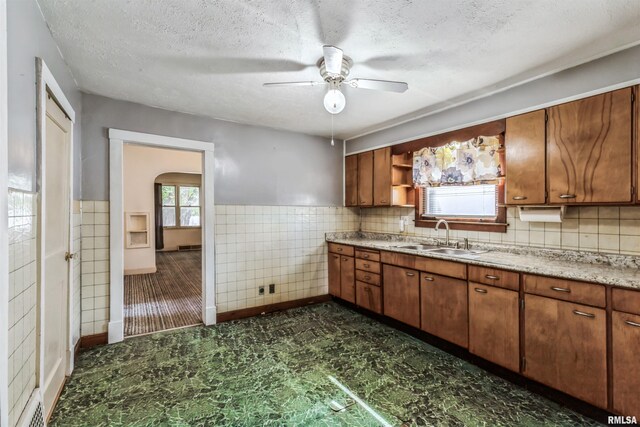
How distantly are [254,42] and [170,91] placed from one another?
124 cm

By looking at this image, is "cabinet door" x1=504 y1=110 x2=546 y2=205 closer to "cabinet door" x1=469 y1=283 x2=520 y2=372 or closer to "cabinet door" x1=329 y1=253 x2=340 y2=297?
"cabinet door" x1=469 y1=283 x2=520 y2=372

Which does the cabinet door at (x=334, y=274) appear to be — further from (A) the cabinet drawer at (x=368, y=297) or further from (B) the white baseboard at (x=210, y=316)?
(B) the white baseboard at (x=210, y=316)

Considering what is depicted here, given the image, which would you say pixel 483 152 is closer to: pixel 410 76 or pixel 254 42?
pixel 410 76

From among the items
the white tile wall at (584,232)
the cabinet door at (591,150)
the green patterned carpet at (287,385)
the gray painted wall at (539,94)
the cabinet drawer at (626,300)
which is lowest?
the green patterned carpet at (287,385)

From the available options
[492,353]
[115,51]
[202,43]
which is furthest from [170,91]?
[492,353]

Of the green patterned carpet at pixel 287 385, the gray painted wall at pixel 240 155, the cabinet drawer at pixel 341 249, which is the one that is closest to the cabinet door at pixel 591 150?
the green patterned carpet at pixel 287 385

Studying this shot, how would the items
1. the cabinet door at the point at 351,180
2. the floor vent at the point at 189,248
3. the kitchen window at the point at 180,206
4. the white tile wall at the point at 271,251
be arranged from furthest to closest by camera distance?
the floor vent at the point at 189,248 → the kitchen window at the point at 180,206 → the cabinet door at the point at 351,180 → the white tile wall at the point at 271,251

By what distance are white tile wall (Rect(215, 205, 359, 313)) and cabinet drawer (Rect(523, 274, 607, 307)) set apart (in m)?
2.61

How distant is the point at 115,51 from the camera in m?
2.05

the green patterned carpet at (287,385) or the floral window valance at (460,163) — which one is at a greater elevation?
the floral window valance at (460,163)

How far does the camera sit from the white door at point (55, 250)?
178cm

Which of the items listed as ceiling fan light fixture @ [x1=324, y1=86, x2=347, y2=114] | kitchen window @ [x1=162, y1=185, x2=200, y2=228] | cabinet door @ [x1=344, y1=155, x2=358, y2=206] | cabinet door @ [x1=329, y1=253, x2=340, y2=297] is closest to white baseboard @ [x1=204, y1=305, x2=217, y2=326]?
cabinet door @ [x1=329, y1=253, x2=340, y2=297]

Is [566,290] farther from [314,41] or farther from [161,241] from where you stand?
[161,241]

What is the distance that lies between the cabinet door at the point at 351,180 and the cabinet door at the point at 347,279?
0.91 metres
